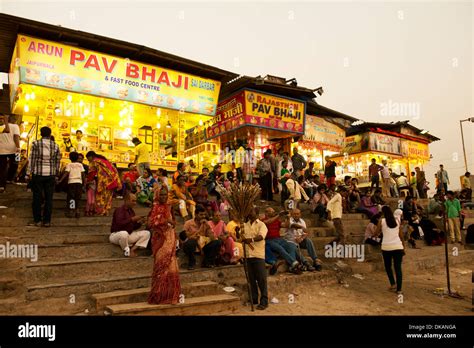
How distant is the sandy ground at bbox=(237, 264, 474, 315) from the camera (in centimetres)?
674

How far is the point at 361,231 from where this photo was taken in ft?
40.8

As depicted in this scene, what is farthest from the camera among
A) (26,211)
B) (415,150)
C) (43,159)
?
(415,150)

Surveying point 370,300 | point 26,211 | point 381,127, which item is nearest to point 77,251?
point 26,211

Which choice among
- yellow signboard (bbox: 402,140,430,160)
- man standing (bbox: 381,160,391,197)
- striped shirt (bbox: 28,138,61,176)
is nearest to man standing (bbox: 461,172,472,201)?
yellow signboard (bbox: 402,140,430,160)

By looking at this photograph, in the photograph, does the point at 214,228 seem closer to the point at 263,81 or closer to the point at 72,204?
the point at 72,204

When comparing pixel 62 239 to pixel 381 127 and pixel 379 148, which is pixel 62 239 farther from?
pixel 381 127

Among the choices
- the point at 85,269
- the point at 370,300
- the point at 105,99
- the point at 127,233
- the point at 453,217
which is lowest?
the point at 370,300

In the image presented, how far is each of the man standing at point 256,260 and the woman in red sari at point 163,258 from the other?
4.71 ft

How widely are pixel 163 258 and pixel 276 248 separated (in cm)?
337

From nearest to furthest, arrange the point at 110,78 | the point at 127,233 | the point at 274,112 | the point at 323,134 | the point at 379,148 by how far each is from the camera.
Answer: the point at 127,233 → the point at 110,78 → the point at 274,112 → the point at 323,134 → the point at 379,148

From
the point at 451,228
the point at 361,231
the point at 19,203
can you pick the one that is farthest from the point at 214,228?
the point at 451,228

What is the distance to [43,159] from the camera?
303 inches

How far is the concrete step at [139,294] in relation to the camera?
554 centimetres

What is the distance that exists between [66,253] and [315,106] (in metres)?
16.3
